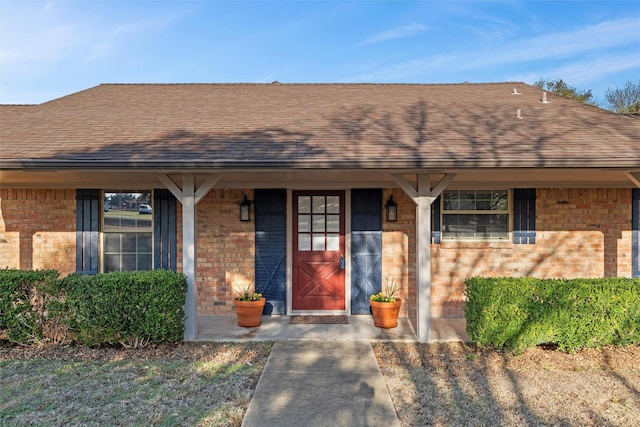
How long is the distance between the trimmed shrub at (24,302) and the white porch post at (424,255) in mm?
4576

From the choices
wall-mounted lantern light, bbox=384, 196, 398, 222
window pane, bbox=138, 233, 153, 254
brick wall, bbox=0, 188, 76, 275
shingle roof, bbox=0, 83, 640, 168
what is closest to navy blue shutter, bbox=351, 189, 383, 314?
wall-mounted lantern light, bbox=384, 196, 398, 222

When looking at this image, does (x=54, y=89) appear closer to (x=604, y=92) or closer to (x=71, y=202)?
(x=71, y=202)

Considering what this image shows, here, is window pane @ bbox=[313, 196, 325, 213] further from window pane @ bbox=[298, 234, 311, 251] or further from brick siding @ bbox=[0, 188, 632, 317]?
brick siding @ bbox=[0, 188, 632, 317]

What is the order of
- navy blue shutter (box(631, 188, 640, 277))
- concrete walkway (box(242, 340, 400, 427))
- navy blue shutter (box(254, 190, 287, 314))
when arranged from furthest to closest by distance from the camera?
navy blue shutter (box(254, 190, 287, 314)) → navy blue shutter (box(631, 188, 640, 277)) → concrete walkway (box(242, 340, 400, 427))

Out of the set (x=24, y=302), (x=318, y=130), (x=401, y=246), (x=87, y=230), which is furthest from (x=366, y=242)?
(x=24, y=302)

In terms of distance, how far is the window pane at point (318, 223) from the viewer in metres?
6.85

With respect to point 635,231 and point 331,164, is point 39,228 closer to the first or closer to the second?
point 331,164

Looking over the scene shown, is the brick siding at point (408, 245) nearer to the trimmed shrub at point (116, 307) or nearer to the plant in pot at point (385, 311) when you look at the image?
the plant in pot at point (385, 311)

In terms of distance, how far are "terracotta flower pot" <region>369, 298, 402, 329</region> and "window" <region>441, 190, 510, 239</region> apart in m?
1.70

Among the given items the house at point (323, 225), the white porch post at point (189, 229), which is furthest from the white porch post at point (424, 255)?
the white porch post at point (189, 229)

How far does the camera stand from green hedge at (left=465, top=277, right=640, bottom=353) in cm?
465

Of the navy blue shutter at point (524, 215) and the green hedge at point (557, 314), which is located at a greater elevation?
the navy blue shutter at point (524, 215)

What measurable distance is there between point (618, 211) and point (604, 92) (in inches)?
970

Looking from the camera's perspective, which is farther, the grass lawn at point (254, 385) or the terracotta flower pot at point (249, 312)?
the terracotta flower pot at point (249, 312)
